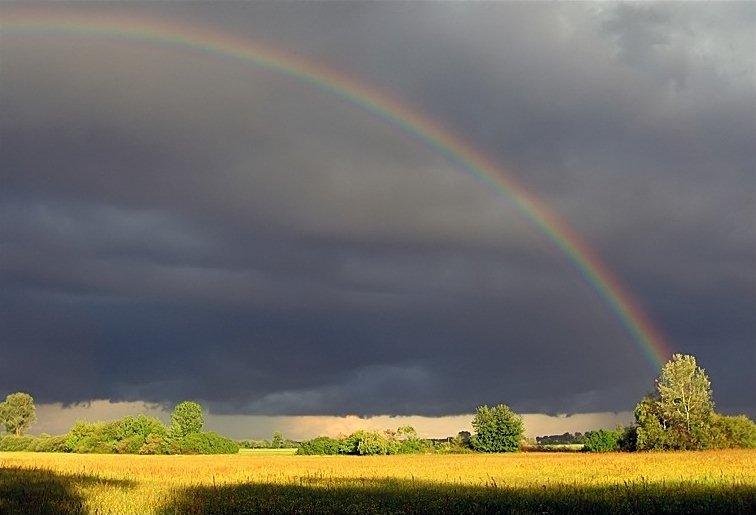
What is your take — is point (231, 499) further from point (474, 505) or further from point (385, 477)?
point (385, 477)

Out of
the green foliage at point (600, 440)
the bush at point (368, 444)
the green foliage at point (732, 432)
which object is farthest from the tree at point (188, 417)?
the green foliage at point (732, 432)

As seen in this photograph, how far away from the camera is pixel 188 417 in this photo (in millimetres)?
142250

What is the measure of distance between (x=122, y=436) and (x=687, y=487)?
123022 mm

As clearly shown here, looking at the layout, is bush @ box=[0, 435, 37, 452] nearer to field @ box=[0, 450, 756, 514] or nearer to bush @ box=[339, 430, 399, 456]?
bush @ box=[339, 430, 399, 456]

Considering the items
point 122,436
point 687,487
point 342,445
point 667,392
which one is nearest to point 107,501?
point 687,487

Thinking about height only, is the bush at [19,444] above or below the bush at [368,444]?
above

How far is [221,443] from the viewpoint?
133625 millimetres

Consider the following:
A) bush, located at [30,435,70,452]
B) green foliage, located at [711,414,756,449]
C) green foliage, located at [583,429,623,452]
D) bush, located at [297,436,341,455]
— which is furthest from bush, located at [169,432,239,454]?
green foliage, located at [711,414,756,449]

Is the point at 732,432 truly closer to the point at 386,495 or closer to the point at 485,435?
the point at 485,435

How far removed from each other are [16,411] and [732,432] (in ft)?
523

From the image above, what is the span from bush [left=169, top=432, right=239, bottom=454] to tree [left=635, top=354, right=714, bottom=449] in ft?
A: 244

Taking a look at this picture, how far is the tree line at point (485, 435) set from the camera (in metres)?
91.9

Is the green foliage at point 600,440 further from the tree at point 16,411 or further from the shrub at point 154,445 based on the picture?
the tree at point 16,411

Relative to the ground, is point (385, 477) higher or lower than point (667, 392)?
lower
